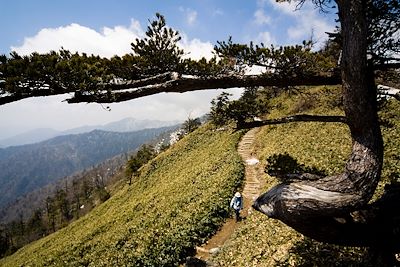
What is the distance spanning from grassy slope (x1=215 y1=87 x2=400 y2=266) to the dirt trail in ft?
4.63

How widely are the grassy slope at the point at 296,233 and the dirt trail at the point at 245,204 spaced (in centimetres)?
141

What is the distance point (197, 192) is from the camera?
3200 centimetres

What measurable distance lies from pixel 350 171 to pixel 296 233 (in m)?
9.37

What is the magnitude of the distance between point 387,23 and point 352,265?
7.28 m

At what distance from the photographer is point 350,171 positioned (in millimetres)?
6785

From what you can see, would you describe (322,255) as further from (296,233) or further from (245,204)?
(245,204)

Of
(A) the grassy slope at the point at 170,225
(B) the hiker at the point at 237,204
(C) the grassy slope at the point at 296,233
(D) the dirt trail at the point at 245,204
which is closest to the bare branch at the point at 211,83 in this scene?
(C) the grassy slope at the point at 296,233

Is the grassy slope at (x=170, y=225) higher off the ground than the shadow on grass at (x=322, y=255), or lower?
lower

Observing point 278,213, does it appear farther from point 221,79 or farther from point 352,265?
point 352,265

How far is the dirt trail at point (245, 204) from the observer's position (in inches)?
813

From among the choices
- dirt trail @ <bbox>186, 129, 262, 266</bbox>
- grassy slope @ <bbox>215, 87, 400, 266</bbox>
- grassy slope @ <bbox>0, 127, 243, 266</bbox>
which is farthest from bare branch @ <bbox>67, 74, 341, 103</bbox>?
grassy slope @ <bbox>0, 127, 243, 266</bbox>

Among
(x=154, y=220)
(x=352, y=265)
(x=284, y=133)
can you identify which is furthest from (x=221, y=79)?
(x=284, y=133)

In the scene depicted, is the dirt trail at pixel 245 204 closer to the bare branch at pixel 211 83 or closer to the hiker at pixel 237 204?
the hiker at pixel 237 204

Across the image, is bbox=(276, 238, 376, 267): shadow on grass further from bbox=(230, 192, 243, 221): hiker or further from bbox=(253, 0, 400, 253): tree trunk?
bbox=(230, 192, 243, 221): hiker
